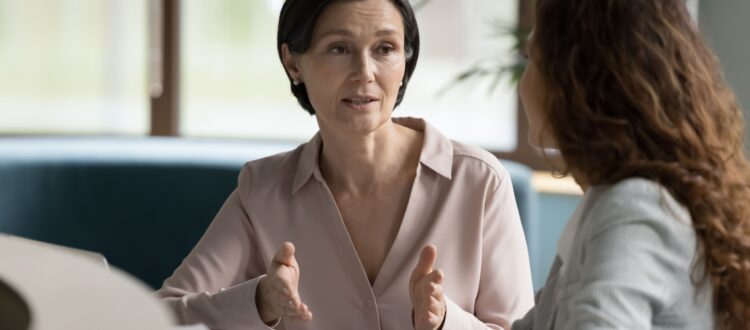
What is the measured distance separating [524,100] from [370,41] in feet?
2.21

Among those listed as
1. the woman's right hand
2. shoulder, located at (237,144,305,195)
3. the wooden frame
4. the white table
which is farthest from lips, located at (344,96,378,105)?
the wooden frame

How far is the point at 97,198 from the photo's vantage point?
10.5 ft

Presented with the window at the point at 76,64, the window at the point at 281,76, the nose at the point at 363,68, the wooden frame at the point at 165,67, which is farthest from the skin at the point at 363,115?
the window at the point at 76,64

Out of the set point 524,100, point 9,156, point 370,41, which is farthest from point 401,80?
point 9,156

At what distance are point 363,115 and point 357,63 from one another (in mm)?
96

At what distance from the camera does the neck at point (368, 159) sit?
2127mm

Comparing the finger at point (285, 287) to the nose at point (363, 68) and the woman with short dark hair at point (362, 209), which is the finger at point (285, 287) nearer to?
the woman with short dark hair at point (362, 209)

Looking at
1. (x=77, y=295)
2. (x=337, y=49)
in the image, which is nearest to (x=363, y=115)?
(x=337, y=49)

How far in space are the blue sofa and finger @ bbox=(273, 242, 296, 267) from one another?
140cm

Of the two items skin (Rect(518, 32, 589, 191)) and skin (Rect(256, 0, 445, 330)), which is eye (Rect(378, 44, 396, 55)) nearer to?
skin (Rect(256, 0, 445, 330))

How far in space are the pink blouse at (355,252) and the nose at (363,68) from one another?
0.58 feet

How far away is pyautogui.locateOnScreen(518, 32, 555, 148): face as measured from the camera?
1372 mm

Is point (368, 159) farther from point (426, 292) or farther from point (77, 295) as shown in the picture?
point (77, 295)

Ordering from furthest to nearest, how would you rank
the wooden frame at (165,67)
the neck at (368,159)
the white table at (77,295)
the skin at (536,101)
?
→ the wooden frame at (165,67), the neck at (368,159), the skin at (536,101), the white table at (77,295)
